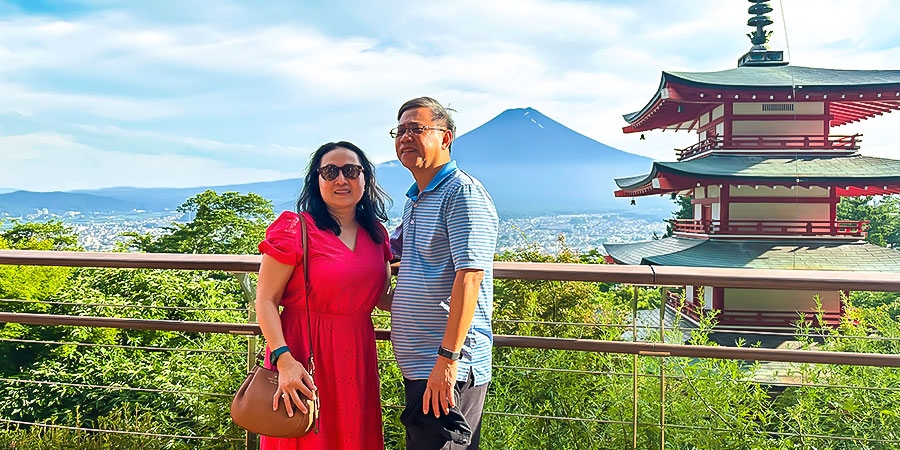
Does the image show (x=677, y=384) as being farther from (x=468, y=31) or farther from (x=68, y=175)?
(x=68, y=175)

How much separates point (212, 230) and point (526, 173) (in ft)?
259

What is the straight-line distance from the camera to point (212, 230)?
81.6 feet

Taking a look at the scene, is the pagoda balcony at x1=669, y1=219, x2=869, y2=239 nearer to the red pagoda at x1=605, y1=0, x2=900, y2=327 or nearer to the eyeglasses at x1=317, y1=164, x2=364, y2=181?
the red pagoda at x1=605, y1=0, x2=900, y2=327

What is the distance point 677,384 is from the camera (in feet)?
6.30

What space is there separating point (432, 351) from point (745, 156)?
12.3 meters

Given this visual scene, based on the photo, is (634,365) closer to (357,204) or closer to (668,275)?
(668,275)

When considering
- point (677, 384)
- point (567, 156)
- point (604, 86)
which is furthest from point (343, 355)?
point (567, 156)

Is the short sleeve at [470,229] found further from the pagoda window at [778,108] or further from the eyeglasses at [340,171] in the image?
the pagoda window at [778,108]

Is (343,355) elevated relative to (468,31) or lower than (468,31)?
lower

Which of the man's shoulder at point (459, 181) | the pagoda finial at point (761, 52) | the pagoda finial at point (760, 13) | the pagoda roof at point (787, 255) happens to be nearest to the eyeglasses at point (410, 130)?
the man's shoulder at point (459, 181)

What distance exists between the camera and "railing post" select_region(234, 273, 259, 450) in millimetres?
1644

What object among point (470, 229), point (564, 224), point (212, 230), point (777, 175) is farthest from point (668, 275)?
point (564, 224)

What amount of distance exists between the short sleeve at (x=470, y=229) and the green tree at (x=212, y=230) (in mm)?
23460

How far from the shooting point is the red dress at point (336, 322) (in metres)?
1.36
